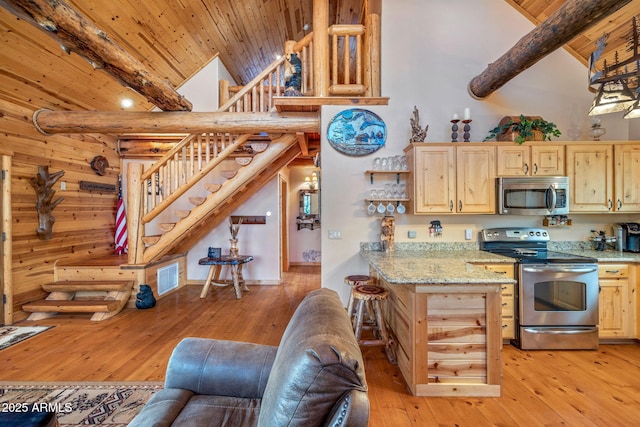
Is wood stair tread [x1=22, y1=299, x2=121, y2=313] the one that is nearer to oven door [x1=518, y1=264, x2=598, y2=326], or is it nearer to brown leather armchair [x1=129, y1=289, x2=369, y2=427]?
brown leather armchair [x1=129, y1=289, x2=369, y2=427]

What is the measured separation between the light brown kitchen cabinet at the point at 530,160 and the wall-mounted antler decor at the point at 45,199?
18.8 ft

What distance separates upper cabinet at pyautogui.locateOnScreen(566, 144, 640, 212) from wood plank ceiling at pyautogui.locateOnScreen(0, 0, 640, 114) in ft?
3.92

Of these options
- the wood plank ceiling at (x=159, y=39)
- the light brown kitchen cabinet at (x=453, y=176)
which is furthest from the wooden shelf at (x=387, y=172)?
the wood plank ceiling at (x=159, y=39)

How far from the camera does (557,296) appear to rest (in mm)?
2881

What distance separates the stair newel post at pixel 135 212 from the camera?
4.13m

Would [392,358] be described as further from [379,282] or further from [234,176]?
[234,176]

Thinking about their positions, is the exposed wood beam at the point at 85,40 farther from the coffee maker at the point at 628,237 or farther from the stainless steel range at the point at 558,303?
the coffee maker at the point at 628,237

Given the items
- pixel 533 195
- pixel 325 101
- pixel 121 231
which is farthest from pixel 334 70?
pixel 121 231

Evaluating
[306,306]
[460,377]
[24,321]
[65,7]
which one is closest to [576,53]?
[460,377]

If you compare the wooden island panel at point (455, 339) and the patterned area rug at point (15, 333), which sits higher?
the wooden island panel at point (455, 339)

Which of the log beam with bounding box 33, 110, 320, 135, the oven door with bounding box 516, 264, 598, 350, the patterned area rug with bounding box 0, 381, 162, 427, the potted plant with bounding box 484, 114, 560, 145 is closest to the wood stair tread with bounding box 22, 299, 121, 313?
the patterned area rug with bounding box 0, 381, 162, 427

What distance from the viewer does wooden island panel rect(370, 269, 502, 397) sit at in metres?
2.16

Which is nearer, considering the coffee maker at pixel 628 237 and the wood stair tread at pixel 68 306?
the coffee maker at pixel 628 237

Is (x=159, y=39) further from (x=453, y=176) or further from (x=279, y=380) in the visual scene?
(x=279, y=380)
